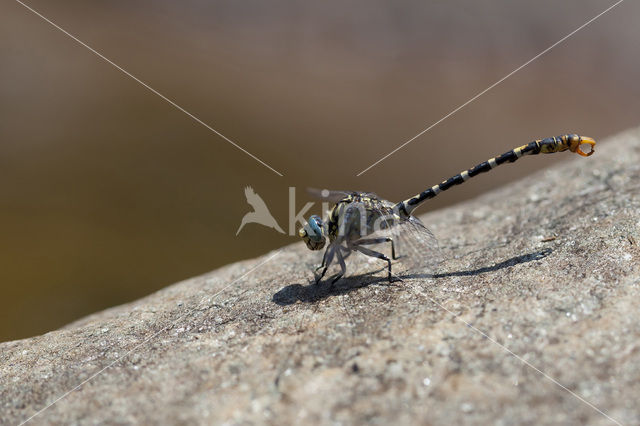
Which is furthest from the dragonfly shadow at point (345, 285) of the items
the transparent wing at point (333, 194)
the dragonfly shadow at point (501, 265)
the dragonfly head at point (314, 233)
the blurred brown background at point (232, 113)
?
the blurred brown background at point (232, 113)

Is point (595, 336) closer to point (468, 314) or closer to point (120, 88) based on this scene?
point (468, 314)

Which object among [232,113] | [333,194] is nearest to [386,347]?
[333,194]

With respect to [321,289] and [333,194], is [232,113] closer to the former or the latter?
[333,194]

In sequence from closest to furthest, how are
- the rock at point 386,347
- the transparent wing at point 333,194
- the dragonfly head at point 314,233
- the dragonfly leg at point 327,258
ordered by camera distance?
the rock at point 386,347, the dragonfly leg at point 327,258, the dragonfly head at point 314,233, the transparent wing at point 333,194

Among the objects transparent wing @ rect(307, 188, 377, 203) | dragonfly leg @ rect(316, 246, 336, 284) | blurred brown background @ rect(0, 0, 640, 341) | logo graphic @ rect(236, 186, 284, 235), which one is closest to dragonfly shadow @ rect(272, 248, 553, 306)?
dragonfly leg @ rect(316, 246, 336, 284)

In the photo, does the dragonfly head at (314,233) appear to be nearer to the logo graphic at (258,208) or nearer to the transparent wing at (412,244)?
the transparent wing at (412,244)

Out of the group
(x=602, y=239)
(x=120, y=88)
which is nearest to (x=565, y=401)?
(x=602, y=239)
